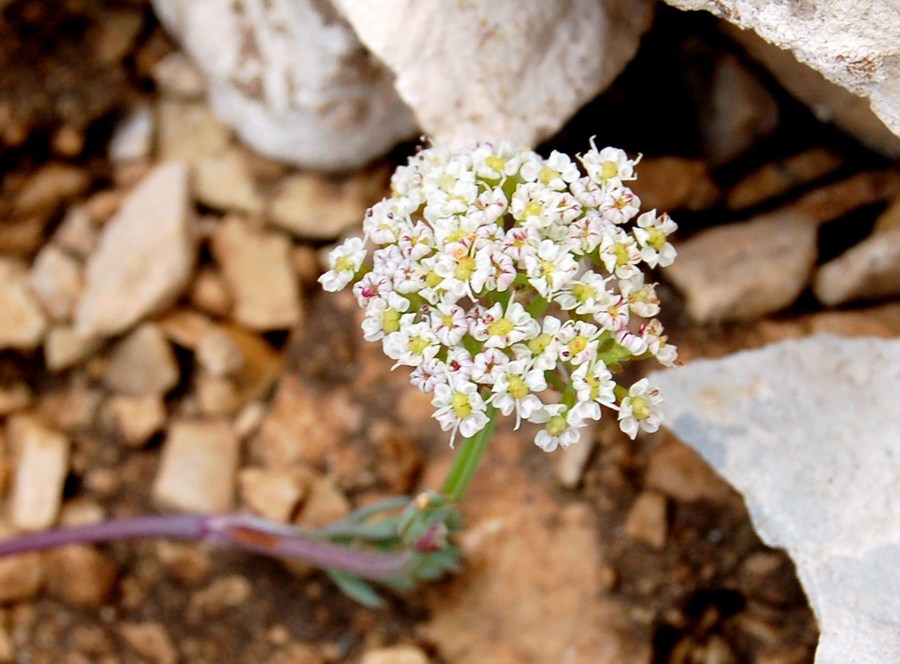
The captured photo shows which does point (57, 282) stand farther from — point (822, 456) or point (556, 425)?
point (822, 456)

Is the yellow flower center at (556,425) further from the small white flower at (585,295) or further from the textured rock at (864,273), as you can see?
the textured rock at (864,273)

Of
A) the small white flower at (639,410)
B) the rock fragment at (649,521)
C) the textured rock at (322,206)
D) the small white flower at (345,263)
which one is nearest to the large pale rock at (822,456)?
the rock fragment at (649,521)

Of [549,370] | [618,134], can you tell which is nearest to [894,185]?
[618,134]

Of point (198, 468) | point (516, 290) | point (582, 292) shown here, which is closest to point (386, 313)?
point (516, 290)

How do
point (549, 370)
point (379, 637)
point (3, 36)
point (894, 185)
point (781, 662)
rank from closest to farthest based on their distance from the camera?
point (549, 370) → point (781, 662) → point (379, 637) → point (894, 185) → point (3, 36)

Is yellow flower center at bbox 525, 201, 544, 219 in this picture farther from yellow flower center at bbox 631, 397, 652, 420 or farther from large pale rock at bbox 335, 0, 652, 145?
large pale rock at bbox 335, 0, 652, 145

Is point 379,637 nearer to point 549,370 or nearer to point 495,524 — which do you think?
point 495,524

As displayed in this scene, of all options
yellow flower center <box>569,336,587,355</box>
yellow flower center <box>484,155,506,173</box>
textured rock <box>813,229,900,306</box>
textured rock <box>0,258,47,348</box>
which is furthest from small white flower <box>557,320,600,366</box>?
textured rock <box>0,258,47,348</box>
